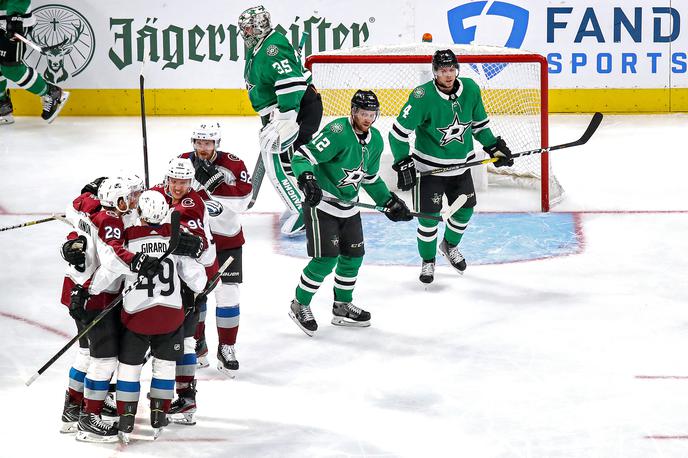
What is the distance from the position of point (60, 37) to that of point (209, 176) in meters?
5.68

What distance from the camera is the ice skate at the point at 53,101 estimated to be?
9742mm

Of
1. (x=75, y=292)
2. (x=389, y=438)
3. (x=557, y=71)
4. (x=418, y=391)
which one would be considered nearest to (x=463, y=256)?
(x=418, y=391)

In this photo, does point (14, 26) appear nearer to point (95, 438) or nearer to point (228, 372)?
point (228, 372)

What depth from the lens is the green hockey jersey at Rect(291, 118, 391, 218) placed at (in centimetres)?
525

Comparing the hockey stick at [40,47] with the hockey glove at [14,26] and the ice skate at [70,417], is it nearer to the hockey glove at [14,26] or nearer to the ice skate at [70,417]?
Result: the hockey glove at [14,26]

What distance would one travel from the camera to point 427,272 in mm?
6215

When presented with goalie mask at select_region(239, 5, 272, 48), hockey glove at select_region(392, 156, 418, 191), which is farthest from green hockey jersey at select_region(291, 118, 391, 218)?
goalie mask at select_region(239, 5, 272, 48)

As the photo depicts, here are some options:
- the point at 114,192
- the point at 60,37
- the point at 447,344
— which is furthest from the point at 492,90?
the point at 114,192

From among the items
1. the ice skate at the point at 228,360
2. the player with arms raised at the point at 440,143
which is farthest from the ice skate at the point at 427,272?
the ice skate at the point at 228,360

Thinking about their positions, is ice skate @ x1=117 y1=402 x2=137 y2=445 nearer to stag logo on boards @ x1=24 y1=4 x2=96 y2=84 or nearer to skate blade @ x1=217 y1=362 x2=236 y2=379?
skate blade @ x1=217 y1=362 x2=236 y2=379

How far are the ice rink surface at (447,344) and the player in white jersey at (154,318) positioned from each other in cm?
17

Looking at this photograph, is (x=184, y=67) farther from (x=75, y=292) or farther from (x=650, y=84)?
(x=75, y=292)

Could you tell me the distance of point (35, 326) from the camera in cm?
564

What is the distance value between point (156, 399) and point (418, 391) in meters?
1.05
